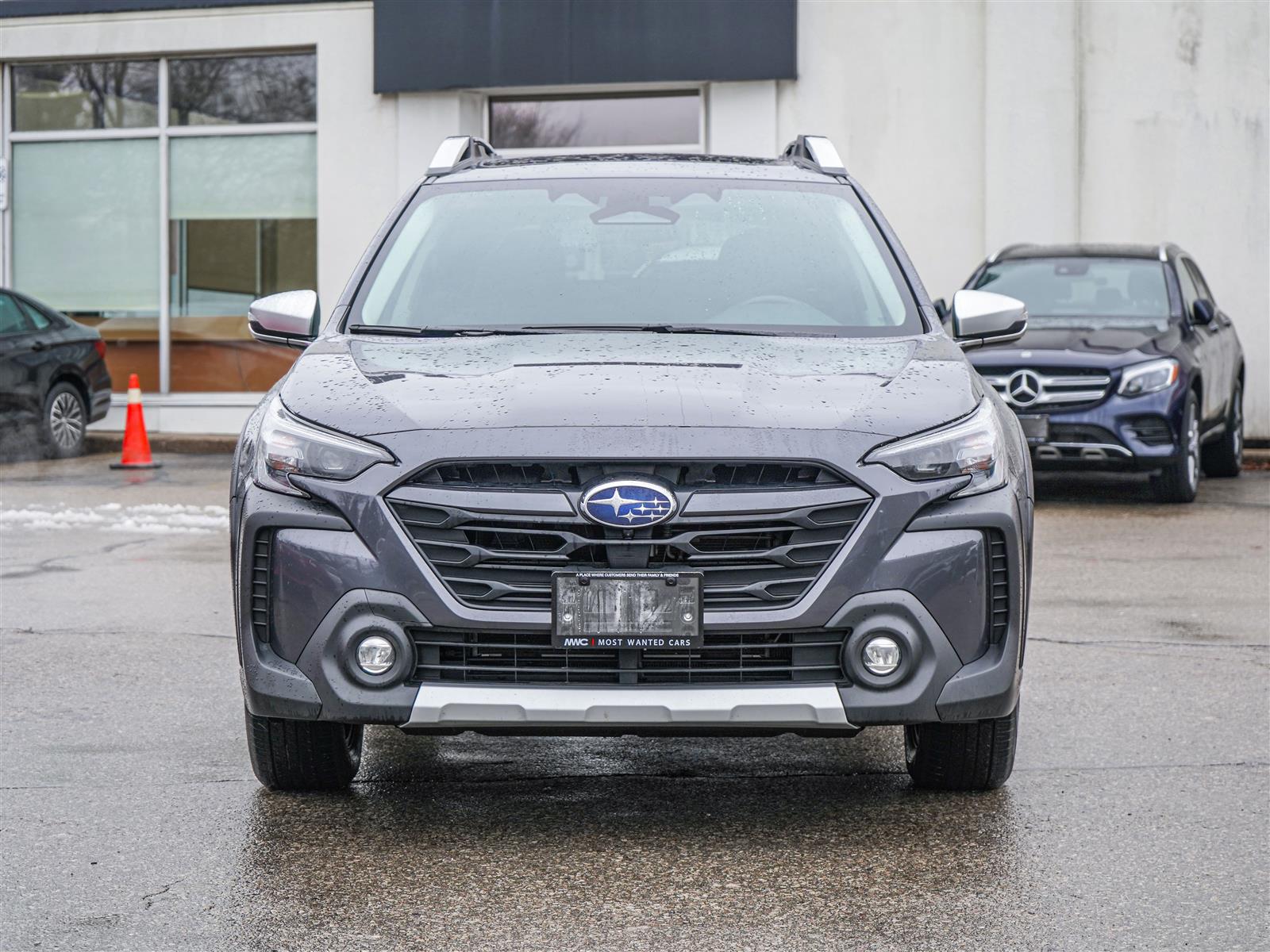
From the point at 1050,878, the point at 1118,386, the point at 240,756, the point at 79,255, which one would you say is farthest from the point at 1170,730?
the point at 79,255

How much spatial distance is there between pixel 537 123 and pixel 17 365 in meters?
5.98

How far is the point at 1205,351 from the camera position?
13.2 m

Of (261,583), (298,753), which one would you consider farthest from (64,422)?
(261,583)

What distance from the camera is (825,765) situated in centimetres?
537

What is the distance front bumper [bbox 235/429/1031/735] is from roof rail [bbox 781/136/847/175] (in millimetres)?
2017

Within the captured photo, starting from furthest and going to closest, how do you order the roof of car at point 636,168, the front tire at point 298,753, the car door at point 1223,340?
the car door at point 1223,340 < the roof of car at point 636,168 < the front tire at point 298,753

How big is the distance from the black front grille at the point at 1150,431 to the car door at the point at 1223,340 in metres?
1.64

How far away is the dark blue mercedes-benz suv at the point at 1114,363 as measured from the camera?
40.4 feet

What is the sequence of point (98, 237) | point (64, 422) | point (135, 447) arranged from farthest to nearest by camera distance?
1. point (98, 237)
2. point (64, 422)
3. point (135, 447)

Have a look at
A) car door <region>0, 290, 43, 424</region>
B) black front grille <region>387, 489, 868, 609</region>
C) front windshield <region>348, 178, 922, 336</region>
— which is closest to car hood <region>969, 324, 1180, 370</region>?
front windshield <region>348, 178, 922, 336</region>

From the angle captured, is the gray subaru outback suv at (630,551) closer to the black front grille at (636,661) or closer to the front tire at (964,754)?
the black front grille at (636,661)

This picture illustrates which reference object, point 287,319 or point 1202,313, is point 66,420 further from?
point 287,319

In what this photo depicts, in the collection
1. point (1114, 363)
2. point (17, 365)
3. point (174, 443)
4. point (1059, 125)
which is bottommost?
point (174, 443)

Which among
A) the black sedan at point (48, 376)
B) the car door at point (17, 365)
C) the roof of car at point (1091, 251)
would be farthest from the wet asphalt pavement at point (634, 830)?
the black sedan at point (48, 376)
